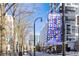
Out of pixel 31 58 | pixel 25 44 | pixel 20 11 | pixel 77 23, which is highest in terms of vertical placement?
pixel 20 11

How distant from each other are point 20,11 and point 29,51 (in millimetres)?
392

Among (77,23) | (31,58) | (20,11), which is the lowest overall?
(31,58)

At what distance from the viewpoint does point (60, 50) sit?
6.46 feet

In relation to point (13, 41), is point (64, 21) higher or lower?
higher

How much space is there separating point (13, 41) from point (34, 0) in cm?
44

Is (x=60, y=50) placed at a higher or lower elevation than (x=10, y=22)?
lower

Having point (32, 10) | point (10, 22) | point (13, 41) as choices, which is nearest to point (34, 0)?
point (32, 10)

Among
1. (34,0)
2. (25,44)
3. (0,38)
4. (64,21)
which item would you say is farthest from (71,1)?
(0,38)

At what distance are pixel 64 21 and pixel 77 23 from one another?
12 centimetres

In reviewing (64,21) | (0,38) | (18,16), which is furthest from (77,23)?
(0,38)

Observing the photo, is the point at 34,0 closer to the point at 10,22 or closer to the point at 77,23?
the point at 10,22

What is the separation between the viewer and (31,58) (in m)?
1.97

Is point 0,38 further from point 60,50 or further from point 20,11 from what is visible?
point 60,50

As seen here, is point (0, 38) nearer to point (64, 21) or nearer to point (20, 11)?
point (20, 11)
